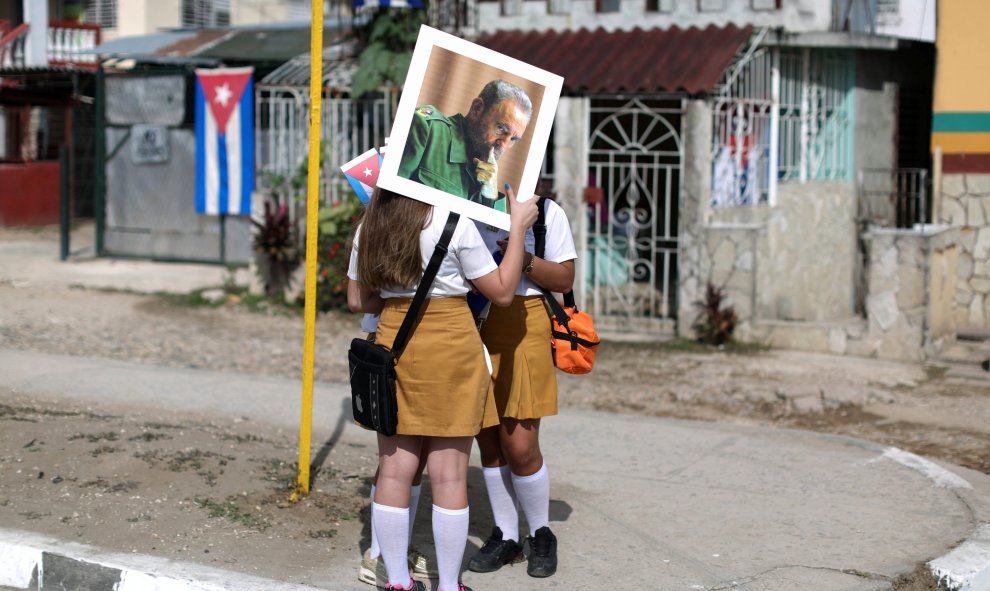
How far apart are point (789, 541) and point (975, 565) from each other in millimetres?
763

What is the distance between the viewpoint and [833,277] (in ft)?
40.5

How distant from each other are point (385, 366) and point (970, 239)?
897cm

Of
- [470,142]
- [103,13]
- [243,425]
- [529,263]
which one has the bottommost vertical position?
[243,425]

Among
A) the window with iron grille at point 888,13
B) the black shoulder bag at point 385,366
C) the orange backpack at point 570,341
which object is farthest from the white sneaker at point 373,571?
the window with iron grille at point 888,13

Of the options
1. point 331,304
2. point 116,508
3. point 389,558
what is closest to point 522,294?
point 389,558

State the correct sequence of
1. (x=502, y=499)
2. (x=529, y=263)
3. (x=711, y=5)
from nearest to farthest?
(x=529, y=263)
(x=502, y=499)
(x=711, y=5)

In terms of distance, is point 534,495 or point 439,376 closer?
point 439,376

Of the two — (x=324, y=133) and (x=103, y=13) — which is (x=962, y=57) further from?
(x=103, y=13)

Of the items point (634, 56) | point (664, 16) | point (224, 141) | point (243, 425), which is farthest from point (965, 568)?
point (224, 141)

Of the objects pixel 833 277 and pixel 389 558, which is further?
pixel 833 277

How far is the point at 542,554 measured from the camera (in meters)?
4.66

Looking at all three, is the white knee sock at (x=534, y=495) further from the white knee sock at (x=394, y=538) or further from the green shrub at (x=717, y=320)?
the green shrub at (x=717, y=320)

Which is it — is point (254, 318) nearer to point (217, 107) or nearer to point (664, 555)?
point (217, 107)

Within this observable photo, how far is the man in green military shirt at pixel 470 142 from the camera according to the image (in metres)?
4.00
